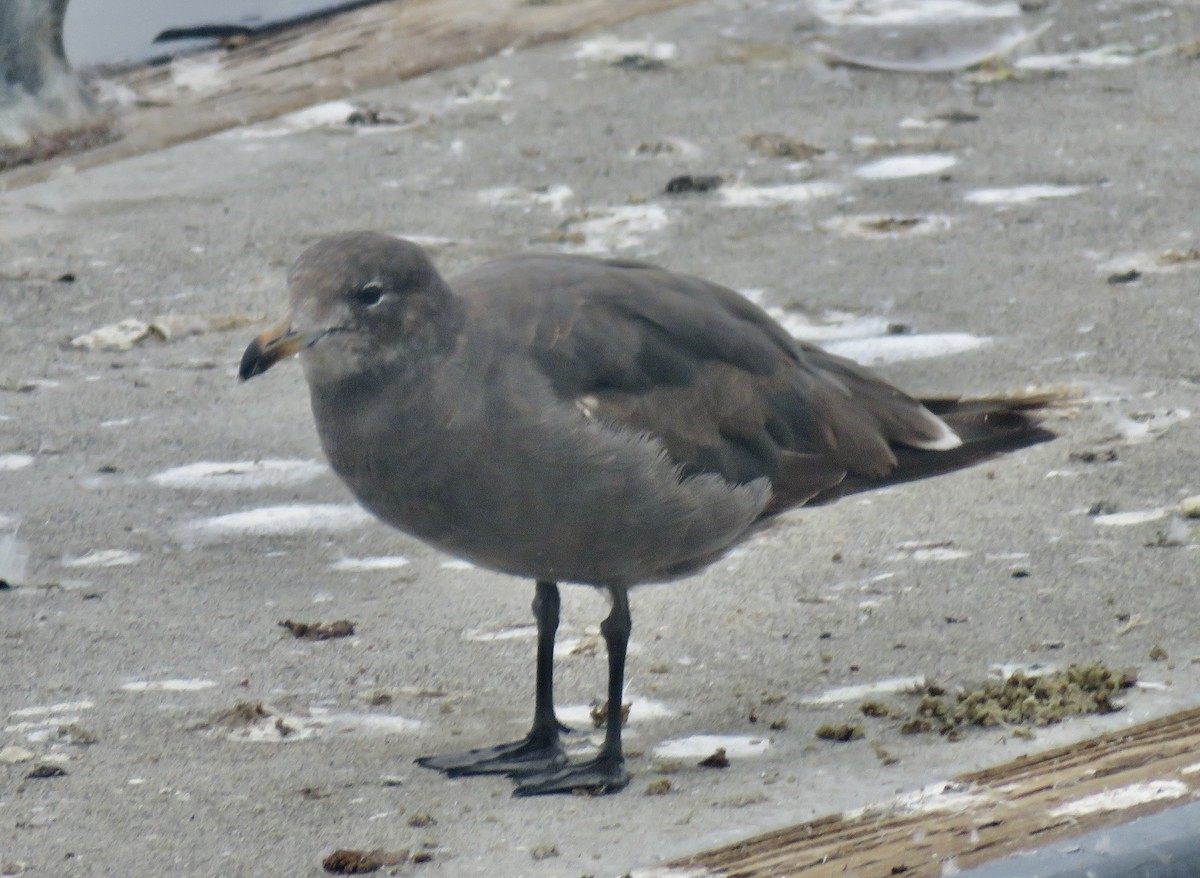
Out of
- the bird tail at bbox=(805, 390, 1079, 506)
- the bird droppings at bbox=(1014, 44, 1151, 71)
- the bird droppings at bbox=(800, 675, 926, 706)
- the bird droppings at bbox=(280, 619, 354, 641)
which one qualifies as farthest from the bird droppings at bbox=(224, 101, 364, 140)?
the bird droppings at bbox=(800, 675, 926, 706)

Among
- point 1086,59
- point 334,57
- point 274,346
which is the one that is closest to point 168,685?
point 274,346

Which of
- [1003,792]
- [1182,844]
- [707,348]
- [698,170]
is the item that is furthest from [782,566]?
[698,170]

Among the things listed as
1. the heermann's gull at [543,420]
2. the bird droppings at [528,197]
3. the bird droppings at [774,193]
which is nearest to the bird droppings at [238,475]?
the heermann's gull at [543,420]

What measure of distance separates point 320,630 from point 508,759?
0.71 meters

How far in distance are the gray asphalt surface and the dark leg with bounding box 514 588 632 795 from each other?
55 mm

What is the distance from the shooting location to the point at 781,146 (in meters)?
7.28

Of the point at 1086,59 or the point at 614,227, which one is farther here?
the point at 1086,59

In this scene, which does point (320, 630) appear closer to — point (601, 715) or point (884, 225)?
point (601, 715)

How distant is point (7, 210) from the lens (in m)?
6.85

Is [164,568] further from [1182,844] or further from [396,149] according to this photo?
[396,149]

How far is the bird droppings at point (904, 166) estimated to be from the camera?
6.95 metres

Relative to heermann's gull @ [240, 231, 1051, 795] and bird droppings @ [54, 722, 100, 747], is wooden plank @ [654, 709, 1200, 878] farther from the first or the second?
bird droppings @ [54, 722, 100, 747]

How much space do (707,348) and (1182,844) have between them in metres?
1.53

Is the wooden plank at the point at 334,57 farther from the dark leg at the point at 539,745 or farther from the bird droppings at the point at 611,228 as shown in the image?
the dark leg at the point at 539,745
